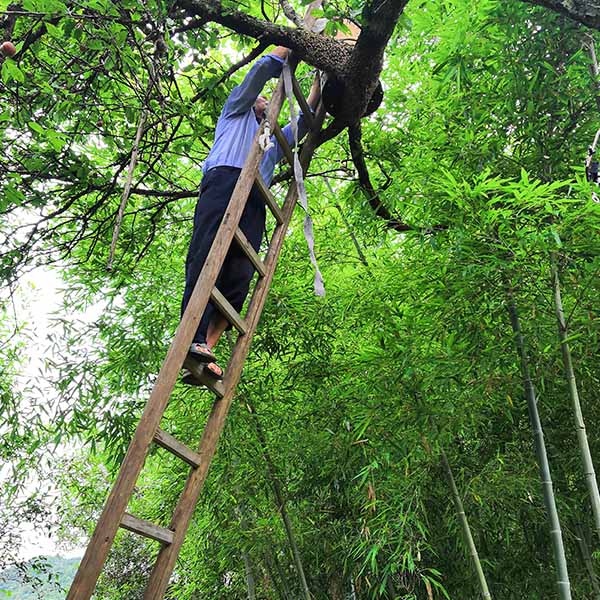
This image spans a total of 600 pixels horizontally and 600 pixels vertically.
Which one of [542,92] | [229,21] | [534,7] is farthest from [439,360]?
[229,21]

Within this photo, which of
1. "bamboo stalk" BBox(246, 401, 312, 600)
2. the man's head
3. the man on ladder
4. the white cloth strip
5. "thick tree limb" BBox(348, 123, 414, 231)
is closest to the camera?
the man on ladder

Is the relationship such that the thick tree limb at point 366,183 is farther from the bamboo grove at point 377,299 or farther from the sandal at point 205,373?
the sandal at point 205,373

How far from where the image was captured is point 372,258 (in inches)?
140

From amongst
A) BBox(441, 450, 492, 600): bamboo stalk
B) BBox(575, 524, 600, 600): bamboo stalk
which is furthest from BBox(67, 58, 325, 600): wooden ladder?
BBox(575, 524, 600, 600): bamboo stalk

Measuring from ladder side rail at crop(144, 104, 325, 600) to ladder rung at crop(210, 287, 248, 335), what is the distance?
0.04 meters

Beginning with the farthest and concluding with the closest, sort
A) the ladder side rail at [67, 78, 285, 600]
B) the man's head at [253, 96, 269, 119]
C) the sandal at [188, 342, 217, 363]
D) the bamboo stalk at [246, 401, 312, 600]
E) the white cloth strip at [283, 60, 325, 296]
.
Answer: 1. the bamboo stalk at [246, 401, 312, 600]
2. the man's head at [253, 96, 269, 119]
3. the white cloth strip at [283, 60, 325, 296]
4. the sandal at [188, 342, 217, 363]
5. the ladder side rail at [67, 78, 285, 600]

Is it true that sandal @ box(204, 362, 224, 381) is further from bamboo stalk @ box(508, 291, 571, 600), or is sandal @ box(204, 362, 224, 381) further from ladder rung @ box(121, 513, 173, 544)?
bamboo stalk @ box(508, 291, 571, 600)

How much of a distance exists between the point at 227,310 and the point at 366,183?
4.67 feet

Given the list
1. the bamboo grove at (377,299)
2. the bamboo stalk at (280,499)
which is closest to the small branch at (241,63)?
the bamboo grove at (377,299)

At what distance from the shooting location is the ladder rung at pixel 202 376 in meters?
1.58

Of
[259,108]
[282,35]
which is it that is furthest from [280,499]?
[282,35]

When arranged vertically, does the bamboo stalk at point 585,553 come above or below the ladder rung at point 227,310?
below

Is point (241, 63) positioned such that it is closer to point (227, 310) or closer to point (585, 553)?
point (227, 310)

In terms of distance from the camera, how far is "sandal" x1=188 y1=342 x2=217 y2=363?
157 cm
